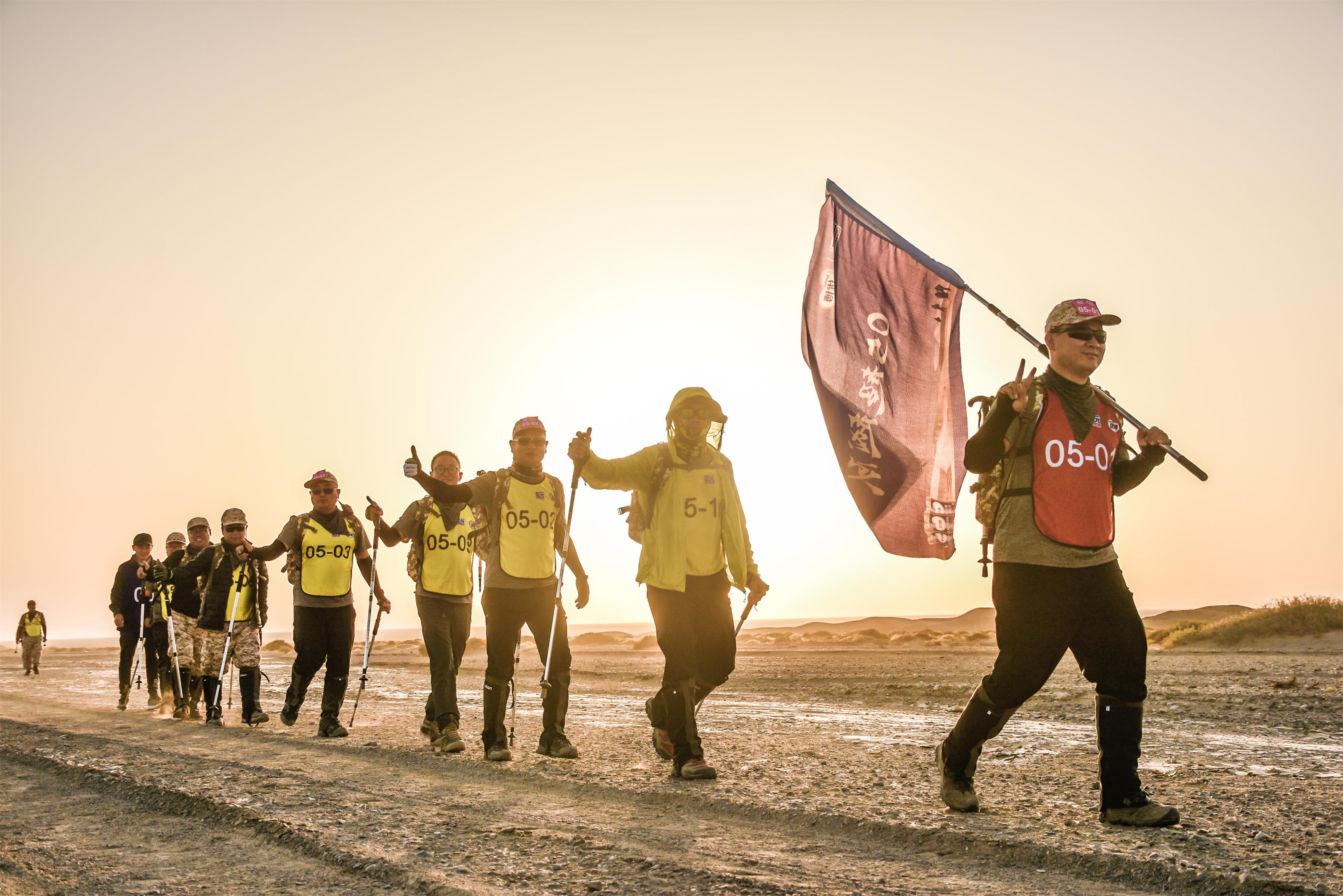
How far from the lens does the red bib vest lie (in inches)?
207

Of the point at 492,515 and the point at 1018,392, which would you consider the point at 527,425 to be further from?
the point at 1018,392

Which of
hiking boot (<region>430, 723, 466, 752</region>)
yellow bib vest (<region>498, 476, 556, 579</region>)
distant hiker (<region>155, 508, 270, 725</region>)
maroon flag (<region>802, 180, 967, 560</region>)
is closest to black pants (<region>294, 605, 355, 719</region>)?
distant hiker (<region>155, 508, 270, 725</region>)

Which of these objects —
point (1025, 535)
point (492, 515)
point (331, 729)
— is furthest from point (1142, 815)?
point (331, 729)

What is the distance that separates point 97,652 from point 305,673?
49.4m

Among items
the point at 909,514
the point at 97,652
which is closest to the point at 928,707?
the point at 909,514

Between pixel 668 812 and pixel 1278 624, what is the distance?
2589 centimetres

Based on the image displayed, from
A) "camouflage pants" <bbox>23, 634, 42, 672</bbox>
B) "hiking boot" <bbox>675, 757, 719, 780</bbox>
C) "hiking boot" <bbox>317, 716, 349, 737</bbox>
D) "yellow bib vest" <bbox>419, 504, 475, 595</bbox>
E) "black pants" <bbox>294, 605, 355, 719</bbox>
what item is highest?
"yellow bib vest" <bbox>419, 504, 475, 595</bbox>

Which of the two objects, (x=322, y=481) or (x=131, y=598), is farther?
(x=131, y=598)

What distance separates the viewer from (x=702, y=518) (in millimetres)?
7230

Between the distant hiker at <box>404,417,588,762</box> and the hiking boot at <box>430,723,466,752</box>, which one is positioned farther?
the hiking boot at <box>430,723,466,752</box>

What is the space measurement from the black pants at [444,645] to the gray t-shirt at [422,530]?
0.10 feet

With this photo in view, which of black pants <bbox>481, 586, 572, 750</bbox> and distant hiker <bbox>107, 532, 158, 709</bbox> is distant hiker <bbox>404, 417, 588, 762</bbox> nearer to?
black pants <bbox>481, 586, 572, 750</bbox>

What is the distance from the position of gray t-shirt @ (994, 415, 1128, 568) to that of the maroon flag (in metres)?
1.81

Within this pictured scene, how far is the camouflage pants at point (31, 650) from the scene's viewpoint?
27.8 meters
